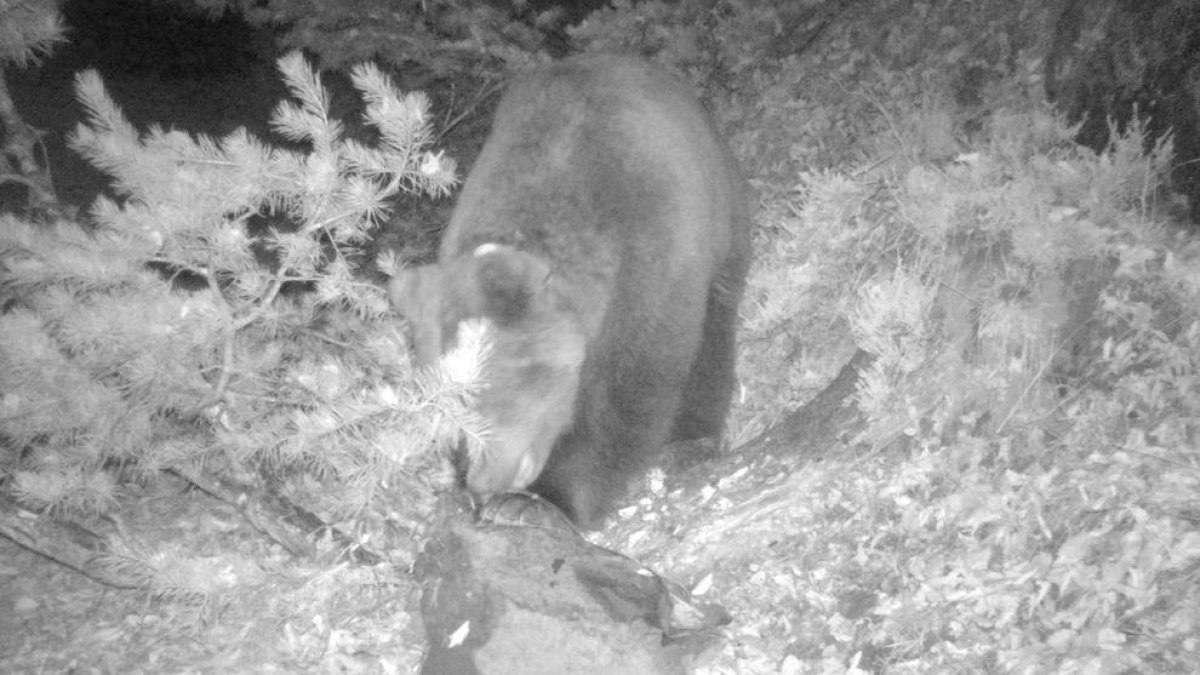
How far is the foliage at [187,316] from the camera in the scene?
145 inches

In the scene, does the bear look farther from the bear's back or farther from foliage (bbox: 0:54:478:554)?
foliage (bbox: 0:54:478:554)

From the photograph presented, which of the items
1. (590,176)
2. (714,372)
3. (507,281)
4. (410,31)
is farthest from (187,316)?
(410,31)

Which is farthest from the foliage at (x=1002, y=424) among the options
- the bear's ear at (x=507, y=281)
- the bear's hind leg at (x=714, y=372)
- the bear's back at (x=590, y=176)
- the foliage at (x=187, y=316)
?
the foliage at (x=187, y=316)

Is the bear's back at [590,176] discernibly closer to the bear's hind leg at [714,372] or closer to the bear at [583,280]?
the bear at [583,280]

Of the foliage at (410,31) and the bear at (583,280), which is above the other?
the foliage at (410,31)

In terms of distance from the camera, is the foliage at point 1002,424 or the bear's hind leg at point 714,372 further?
the bear's hind leg at point 714,372

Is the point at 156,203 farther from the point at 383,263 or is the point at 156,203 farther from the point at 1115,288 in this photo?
the point at 1115,288

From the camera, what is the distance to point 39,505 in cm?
404

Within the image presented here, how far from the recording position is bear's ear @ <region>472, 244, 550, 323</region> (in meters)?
3.97

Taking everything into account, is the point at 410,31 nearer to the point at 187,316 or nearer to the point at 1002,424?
the point at 187,316

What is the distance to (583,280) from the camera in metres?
4.47

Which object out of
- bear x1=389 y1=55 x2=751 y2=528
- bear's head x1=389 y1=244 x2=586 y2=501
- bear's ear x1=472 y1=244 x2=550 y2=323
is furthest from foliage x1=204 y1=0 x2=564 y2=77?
bear's ear x1=472 y1=244 x2=550 y2=323

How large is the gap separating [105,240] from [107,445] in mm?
970

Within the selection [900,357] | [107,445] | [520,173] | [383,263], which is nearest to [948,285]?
[900,357]
